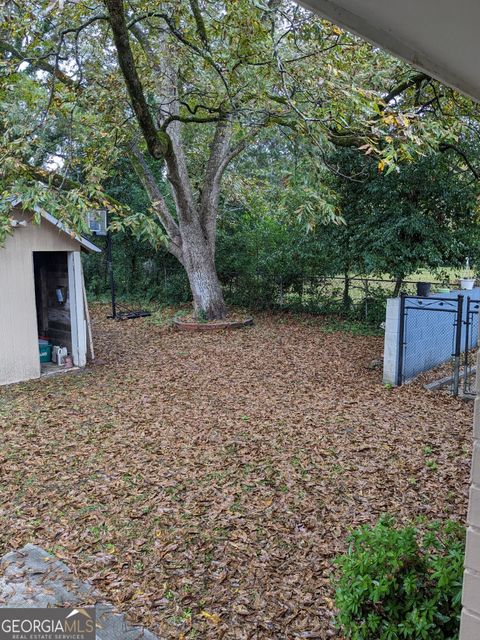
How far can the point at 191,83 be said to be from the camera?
7391 millimetres

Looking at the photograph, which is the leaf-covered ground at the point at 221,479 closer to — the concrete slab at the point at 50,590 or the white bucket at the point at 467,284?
the concrete slab at the point at 50,590

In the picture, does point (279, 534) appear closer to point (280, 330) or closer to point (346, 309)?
Answer: point (280, 330)

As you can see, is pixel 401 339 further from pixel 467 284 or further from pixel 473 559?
pixel 473 559

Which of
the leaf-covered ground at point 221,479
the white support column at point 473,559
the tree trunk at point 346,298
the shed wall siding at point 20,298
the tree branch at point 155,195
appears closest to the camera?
the white support column at point 473,559

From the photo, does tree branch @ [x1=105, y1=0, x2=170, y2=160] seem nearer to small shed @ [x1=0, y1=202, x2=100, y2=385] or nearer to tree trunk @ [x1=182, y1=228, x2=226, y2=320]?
small shed @ [x1=0, y1=202, x2=100, y2=385]

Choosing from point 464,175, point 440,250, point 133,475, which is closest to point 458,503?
point 133,475

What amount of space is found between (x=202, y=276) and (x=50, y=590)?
9.09 m

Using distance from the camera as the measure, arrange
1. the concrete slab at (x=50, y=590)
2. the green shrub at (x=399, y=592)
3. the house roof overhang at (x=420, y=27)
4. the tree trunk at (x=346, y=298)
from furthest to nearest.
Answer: the tree trunk at (x=346, y=298)
the concrete slab at (x=50, y=590)
the green shrub at (x=399, y=592)
the house roof overhang at (x=420, y=27)

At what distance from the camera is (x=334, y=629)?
253 centimetres

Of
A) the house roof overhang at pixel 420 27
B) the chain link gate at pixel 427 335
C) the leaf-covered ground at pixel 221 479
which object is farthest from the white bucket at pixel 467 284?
the house roof overhang at pixel 420 27

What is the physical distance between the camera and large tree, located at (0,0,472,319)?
5.44m

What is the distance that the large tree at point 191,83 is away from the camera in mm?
5438

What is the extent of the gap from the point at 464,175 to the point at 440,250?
1.40 m

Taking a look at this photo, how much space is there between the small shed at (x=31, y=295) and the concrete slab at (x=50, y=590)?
166 inches
